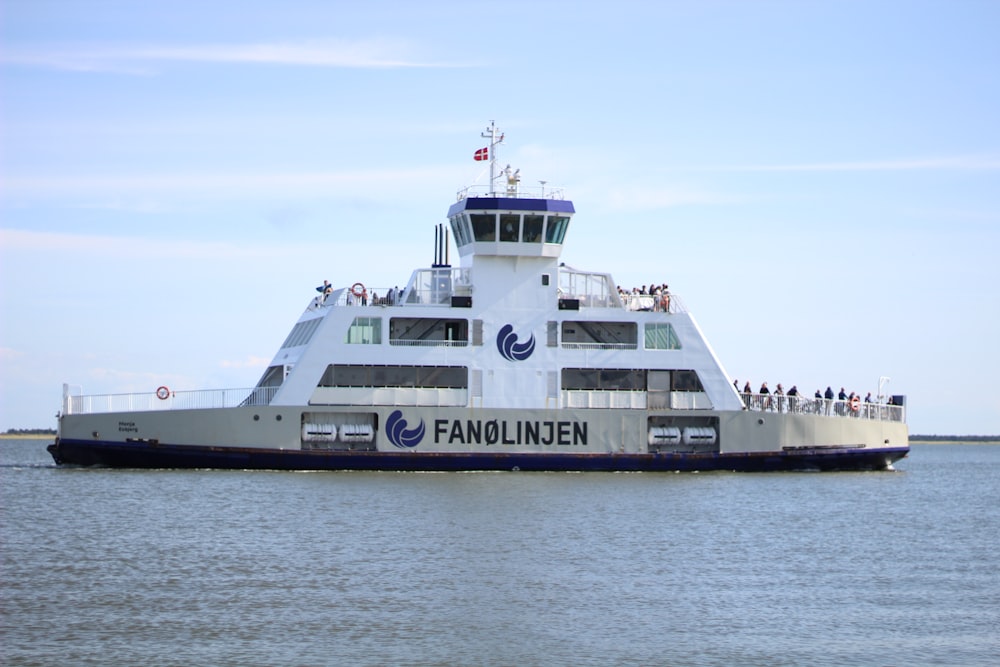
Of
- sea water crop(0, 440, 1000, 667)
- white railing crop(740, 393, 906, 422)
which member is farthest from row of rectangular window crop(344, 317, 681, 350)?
sea water crop(0, 440, 1000, 667)

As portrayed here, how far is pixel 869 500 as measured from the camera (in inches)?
1339

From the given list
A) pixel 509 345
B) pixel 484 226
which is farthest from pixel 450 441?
pixel 484 226

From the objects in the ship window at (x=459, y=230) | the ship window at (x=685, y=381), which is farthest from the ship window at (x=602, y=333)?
the ship window at (x=459, y=230)

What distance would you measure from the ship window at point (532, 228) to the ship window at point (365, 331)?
15.3 feet

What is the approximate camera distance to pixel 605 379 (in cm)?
3950

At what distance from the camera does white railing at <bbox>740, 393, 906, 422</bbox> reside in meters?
39.9

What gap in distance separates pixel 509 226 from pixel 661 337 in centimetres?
528

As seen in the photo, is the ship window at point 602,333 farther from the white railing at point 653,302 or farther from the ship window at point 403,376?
the ship window at point 403,376

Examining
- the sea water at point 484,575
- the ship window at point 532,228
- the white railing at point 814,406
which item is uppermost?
the ship window at point 532,228

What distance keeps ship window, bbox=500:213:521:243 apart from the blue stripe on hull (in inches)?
235

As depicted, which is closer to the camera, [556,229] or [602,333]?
[556,229]

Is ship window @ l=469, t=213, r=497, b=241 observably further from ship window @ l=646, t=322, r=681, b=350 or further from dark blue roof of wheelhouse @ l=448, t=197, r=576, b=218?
ship window @ l=646, t=322, r=681, b=350

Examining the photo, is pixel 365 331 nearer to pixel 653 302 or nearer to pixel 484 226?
pixel 484 226

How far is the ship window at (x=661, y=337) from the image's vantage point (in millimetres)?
39281
